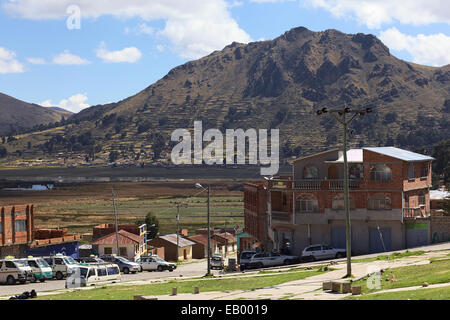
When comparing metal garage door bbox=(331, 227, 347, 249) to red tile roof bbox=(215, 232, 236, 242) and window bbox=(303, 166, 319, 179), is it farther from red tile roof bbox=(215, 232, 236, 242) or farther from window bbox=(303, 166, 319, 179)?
red tile roof bbox=(215, 232, 236, 242)

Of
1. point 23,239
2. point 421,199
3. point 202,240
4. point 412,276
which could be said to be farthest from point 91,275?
point 202,240

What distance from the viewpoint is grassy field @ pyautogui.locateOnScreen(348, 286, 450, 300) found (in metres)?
24.2

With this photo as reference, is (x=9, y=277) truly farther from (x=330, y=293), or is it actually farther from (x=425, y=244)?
(x=425, y=244)

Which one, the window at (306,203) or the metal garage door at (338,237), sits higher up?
the window at (306,203)

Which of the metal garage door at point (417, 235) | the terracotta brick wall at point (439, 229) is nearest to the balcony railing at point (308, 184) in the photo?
the metal garage door at point (417, 235)

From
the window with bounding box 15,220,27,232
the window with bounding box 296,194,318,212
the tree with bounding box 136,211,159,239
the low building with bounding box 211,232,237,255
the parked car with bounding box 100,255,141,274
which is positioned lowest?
the low building with bounding box 211,232,237,255

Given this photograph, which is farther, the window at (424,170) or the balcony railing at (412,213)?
the window at (424,170)

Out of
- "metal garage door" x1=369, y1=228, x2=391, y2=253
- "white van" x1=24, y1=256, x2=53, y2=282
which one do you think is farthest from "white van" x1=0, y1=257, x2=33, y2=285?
"metal garage door" x1=369, y1=228, x2=391, y2=253

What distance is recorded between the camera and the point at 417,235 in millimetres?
62188

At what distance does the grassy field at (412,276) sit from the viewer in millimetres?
30391

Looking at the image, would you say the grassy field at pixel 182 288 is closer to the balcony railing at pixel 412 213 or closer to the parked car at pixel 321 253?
the parked car at pixel 321 253
